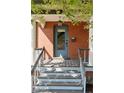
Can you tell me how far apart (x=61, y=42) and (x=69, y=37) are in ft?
2.58

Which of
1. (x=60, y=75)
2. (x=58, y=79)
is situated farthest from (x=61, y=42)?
(x=58, y=79)

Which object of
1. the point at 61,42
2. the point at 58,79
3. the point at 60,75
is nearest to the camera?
the point at 58,79

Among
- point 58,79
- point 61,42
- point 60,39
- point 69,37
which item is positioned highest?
point 69,37

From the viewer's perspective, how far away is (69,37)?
639 inches

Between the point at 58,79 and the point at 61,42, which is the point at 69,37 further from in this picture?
the point at 58,79

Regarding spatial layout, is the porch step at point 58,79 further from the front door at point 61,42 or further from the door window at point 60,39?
the door window at point 60,39

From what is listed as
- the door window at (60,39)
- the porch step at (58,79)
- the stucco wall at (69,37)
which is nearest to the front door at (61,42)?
the door window at (60,39)

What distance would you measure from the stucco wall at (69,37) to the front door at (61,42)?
1.28 feet

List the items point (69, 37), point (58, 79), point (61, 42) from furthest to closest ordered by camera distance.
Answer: point (61, 42) < point (69, 37) < point (58, 79)

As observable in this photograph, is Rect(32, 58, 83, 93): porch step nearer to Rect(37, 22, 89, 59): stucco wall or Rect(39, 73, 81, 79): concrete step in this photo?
→ Rect(39, 73, 81, 79): concrete step

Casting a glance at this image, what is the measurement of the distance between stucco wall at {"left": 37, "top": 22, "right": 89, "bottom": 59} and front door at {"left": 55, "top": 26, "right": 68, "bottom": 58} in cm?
39
